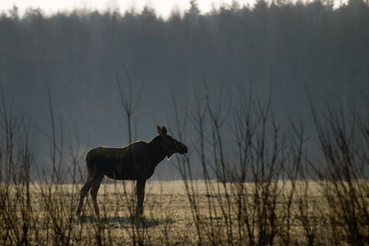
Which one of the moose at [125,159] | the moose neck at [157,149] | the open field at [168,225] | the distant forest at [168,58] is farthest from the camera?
the distant forest at [168,58]

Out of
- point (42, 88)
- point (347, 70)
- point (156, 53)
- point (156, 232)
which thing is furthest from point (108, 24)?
point (156, 232)

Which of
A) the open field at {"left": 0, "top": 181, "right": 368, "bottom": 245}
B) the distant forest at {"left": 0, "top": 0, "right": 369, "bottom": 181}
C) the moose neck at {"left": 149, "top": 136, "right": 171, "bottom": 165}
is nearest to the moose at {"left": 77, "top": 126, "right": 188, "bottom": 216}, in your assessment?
the moose neck at {"left": 149, "top": 136, "right": 171, "bottom": 165}

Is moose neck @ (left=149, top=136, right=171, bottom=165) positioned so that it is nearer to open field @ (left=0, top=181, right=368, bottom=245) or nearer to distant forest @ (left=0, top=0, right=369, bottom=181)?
open field @ (left=0, top=181, right=368, bottom=245)

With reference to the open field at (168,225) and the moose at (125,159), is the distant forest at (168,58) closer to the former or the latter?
the moose at (125,159)

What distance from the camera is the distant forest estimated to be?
66.9 metres

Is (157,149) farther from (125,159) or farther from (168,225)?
(168,225)

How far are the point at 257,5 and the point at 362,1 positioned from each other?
541 inches

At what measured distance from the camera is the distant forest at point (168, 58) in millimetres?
66938

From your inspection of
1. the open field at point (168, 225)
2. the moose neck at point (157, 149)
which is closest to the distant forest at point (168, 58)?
the moose neck at point (157, 149)

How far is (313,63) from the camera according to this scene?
68.6 metres

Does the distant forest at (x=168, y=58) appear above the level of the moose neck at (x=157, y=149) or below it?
above

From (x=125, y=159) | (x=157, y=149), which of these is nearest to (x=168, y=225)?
(x=125, y=159)

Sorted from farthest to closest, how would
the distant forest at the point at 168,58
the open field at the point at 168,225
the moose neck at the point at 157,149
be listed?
the distant forest at the point at 168,58 → the moose neck at the point at 157,149 → the open field at the point at 168,225

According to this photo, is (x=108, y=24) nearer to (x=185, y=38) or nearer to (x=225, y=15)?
(x=185, y=38)
